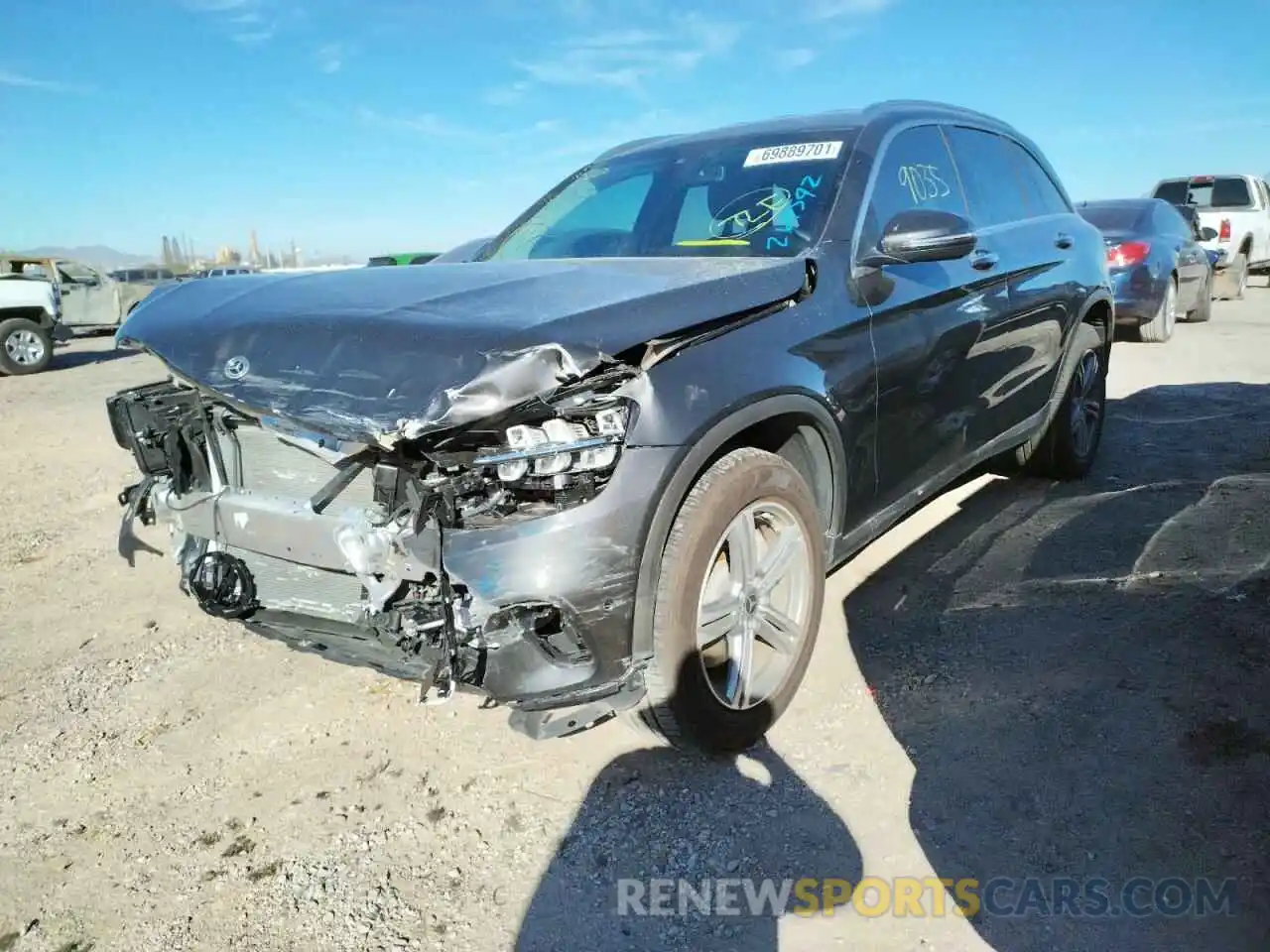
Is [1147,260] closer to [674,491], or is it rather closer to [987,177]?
[987,177]

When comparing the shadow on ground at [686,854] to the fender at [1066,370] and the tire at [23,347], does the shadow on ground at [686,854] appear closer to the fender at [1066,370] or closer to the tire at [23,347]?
the fender at [1066,370]

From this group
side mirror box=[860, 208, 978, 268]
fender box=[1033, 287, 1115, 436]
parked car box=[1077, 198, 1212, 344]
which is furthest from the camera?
parked car box=[1077, 198, 1212, 344]

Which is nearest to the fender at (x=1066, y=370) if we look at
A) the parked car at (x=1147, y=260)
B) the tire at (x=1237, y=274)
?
the parked car at (x=1147, y=260)

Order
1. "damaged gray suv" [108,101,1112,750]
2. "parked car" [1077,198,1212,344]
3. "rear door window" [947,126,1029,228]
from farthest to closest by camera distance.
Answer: "parked car" [1077,198,1212,344], "rear door window" [947,126,1029,228], "damaged gray suv" [108,101,1112,750]

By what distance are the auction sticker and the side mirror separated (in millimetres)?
420

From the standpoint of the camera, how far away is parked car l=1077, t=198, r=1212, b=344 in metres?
9.81

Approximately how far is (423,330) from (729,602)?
1133 mm

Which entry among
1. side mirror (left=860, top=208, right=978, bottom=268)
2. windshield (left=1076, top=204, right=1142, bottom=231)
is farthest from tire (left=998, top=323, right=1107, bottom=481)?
windshield (left=1076, top=204, right=1142, bottom=231)

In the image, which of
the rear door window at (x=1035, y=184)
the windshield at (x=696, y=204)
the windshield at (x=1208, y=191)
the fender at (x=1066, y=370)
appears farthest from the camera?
the windshield at (x=1208, y=191)

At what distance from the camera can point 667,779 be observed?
2605mm

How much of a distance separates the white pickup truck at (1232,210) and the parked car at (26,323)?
1777cm

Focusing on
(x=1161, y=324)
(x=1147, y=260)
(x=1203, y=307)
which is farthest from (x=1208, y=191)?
(x=1147, y=260)

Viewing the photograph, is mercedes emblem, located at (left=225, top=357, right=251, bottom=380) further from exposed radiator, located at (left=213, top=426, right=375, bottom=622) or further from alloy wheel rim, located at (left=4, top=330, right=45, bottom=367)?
alloy wheel rim, located at (left=4, top=330, right=45, bottom=367)

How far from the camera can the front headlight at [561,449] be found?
2.11m
